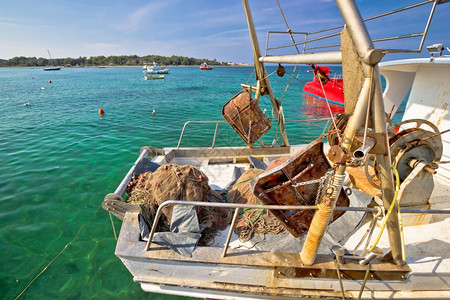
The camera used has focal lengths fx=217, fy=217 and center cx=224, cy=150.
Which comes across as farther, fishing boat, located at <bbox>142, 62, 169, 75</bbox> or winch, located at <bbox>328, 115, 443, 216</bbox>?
fishing boat, located at <bbox>142, 62, 169, 75</bbox>

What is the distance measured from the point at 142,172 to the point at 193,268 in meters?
2.82

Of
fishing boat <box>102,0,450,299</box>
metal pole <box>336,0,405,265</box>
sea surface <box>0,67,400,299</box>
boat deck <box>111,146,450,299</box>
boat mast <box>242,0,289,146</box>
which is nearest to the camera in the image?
metal pole <box>336,0,405,265</box>

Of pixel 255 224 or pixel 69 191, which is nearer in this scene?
pixel 255 224

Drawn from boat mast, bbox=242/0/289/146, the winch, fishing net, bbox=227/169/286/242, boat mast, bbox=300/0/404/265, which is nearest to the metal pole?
boat mast, bbox=300/0/404/265

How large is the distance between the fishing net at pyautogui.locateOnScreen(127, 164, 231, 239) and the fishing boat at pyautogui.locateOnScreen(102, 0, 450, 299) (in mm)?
23

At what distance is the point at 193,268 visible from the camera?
3.53 m

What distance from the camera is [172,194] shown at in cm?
432

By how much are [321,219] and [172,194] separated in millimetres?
2784

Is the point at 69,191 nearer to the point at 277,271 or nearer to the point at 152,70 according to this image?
the point at 277,271

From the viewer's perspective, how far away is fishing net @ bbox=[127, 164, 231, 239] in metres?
4.26

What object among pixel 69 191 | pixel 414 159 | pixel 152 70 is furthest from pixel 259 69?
pixel 152 70

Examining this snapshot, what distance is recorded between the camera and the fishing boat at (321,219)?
2330 millimetres

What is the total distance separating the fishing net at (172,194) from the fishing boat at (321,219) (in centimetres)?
2

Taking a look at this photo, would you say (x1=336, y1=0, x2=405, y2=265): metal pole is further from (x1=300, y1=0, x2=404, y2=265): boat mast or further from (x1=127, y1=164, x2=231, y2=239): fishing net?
(x1=127, y1=164, x2=231, y2=239): fishing net
